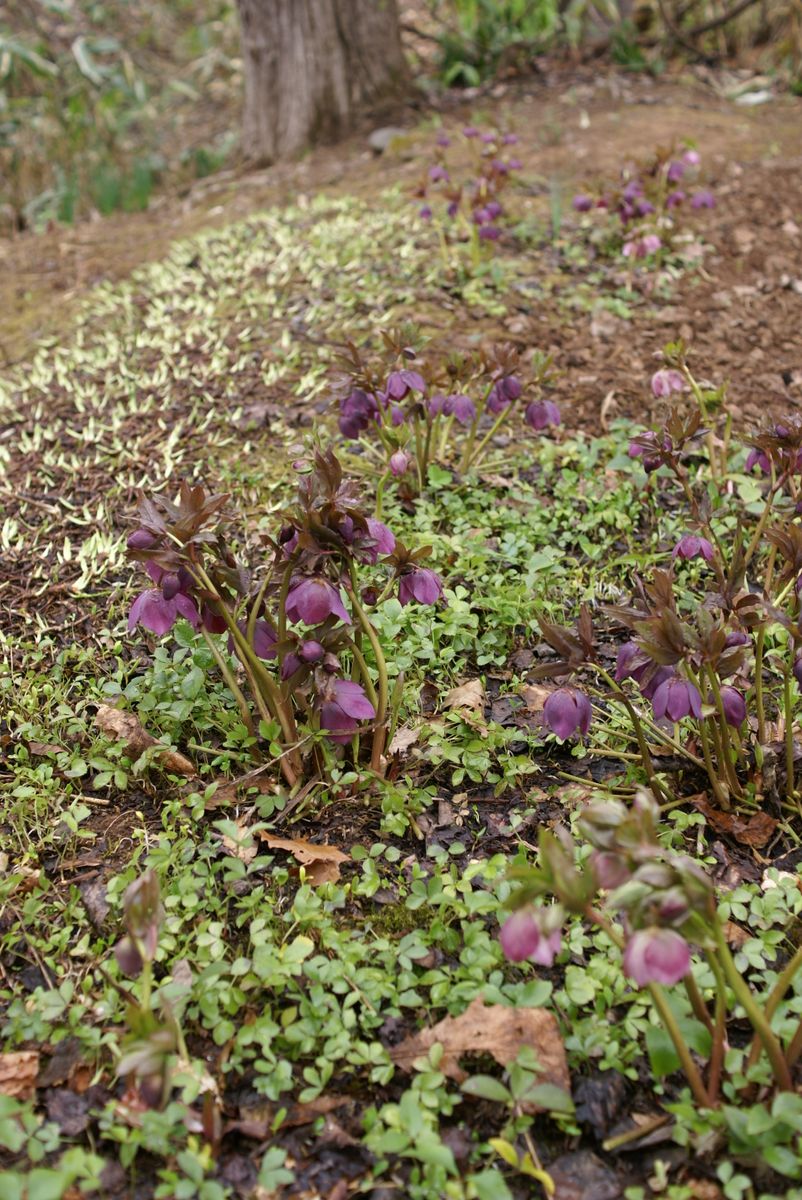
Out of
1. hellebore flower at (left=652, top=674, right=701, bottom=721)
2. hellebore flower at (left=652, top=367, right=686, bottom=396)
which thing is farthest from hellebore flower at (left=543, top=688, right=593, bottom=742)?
hellebore flower at (left=652, top=367, right=686, bottom=396)

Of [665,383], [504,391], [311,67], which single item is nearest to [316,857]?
[504,391]

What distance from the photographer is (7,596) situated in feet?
8.63

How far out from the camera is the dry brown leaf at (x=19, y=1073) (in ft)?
4.84

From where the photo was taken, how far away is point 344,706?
1.80m

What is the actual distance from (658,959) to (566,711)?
2.06 ft

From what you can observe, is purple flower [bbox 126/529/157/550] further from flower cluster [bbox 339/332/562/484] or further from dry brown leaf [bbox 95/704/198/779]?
flower cluster [bbox 339/332/562/484]

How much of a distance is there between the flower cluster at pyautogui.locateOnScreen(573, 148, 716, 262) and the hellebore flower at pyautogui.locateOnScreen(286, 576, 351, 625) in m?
2.80

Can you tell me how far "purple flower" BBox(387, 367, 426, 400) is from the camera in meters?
2.55

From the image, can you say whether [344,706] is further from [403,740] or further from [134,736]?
[134,736]

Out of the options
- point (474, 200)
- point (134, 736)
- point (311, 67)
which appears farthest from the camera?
point (311, 67)

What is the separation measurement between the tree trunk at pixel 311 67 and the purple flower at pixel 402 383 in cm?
438

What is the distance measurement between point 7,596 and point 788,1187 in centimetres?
223

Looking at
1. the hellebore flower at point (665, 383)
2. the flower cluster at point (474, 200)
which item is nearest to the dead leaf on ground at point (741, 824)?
the hellebore flower at point (665, 383)

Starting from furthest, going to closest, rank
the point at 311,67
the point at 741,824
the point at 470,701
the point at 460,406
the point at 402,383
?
the point at 311,67 → the point at 460,406 → the point at 402,383 → the point at 470,701 → the point at 741,824
